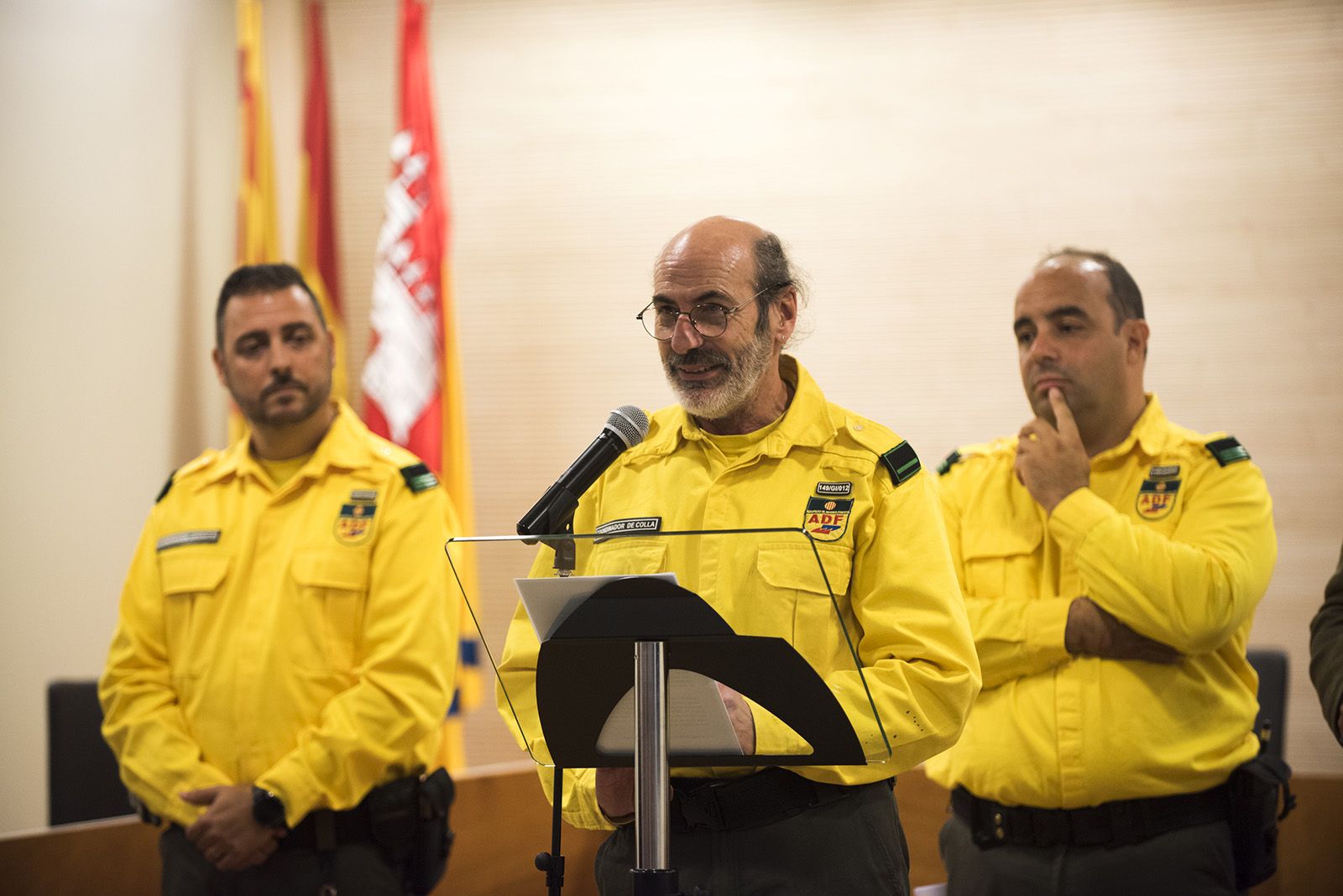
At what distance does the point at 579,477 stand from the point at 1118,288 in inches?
53.8

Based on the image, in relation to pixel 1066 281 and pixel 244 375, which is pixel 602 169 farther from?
pixel 1066 281

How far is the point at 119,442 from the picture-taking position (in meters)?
3.67

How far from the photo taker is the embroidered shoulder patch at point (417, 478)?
257 centimetres

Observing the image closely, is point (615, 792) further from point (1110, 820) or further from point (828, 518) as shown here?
point (1110, 820)

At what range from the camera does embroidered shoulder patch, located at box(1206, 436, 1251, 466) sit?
2223 millimetres

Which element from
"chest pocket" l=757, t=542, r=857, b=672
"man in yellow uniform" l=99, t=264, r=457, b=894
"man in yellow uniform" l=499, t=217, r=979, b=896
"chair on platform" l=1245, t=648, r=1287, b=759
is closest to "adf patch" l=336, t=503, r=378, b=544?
"man in yellow uniform" l=99, t=264, r=457, b=894

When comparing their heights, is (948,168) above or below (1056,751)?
above

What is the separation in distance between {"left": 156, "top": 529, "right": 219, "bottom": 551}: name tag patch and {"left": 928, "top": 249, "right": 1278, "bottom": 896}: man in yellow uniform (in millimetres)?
1500

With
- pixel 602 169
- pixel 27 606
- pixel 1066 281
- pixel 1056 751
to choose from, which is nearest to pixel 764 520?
pixel 1056 751

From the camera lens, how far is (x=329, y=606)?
245 cm

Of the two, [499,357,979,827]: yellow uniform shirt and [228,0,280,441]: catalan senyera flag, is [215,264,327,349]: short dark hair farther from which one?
[228,0,280,441]: catalan senyera flag

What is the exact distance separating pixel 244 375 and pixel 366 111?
2126 mm

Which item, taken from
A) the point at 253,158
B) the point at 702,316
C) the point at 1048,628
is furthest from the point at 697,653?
the point at 253,158

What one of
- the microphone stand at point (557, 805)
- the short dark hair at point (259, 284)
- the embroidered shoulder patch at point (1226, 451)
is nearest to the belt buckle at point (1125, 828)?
the embroidered shoulder patch at point (1226, 451)
